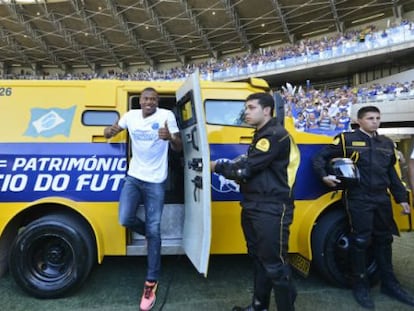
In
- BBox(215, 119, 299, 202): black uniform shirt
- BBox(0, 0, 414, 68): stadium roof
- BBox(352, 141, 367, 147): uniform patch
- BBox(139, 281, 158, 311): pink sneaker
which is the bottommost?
BBox(139, 281, 158, 311): pink sneaker

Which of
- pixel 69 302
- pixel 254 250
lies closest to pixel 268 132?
pixel 254 250

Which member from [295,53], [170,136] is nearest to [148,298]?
[170,136]

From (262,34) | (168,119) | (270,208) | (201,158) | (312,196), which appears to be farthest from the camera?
(262,34)

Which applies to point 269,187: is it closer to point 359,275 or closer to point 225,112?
point 225,112

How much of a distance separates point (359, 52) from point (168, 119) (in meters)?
31.0

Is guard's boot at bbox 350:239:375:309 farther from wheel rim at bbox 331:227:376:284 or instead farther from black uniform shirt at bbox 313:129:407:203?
black uniform shirt at bbox 313:129:407:203

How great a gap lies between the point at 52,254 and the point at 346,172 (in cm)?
308

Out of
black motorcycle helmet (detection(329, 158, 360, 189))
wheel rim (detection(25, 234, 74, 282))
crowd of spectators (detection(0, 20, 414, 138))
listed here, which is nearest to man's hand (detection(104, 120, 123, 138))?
wheel rim (detection(25, 234, 74, 282))

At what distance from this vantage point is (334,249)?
12.8 ft

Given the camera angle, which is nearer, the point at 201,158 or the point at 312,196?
the point at 201,158

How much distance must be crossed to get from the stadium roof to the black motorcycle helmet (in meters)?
33.1

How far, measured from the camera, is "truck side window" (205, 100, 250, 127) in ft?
12.8

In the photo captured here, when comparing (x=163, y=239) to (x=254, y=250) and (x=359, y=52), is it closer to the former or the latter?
(x=254, y=250)

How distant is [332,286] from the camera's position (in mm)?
4008
